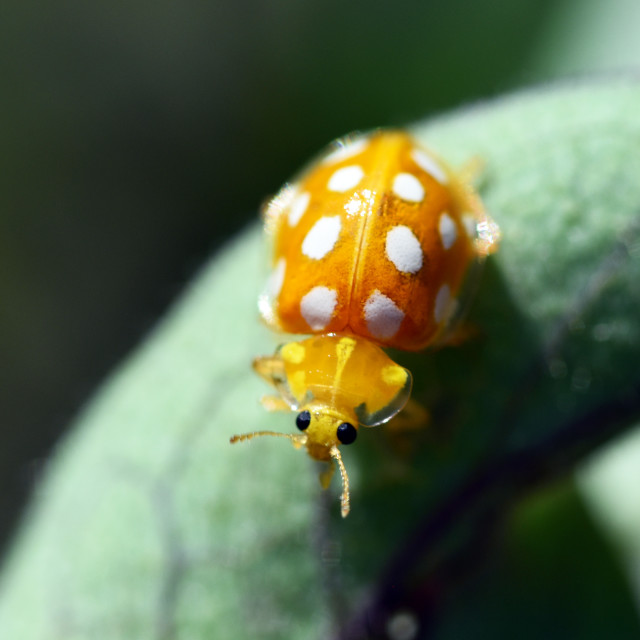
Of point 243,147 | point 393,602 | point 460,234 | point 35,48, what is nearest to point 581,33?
point 243,147

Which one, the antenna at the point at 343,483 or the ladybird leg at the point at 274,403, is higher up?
the ladybird leg at the point at 274,403

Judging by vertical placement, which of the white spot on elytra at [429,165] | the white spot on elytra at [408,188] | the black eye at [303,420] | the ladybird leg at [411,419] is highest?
the white spot on elytra at [429,165]

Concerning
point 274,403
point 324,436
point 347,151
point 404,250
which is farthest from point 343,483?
point 347,151

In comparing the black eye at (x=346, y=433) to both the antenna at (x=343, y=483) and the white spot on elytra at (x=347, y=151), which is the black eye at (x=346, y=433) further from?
the white spot on elytra at (x=347, y=151)

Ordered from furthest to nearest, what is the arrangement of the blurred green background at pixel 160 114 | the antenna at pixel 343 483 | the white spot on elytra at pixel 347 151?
the blurred green background at pixel 160 114 < the white spot on elytra at pixel 347 151 < the antenna at pixel 343 483

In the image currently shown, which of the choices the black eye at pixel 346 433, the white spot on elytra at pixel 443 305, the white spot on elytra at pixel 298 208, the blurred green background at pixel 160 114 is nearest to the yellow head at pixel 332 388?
the black eye at pixel 346 433

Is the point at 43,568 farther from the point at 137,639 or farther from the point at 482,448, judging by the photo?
the point at 482,448

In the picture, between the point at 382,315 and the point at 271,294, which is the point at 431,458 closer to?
the point at 382,315

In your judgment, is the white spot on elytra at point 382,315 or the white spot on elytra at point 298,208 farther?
the white spot on elytra at point 298,208

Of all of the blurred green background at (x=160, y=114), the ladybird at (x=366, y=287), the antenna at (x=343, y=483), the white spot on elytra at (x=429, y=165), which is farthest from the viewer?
the blurred green background at (x=160, y=114)
